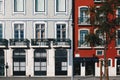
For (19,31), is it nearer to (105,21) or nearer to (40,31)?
(40,31)

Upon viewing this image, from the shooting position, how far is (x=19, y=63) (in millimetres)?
65562

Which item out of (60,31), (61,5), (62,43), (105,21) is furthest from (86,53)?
(105,21)

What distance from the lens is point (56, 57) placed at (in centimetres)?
6562

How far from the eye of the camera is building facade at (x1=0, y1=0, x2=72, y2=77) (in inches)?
2576

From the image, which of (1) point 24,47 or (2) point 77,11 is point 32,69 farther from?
(2) point 77,11

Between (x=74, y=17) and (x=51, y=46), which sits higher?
(x=74, y=17)

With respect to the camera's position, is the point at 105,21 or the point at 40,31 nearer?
the point at 105,21

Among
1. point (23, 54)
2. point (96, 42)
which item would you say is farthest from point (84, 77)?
point (96, 42)

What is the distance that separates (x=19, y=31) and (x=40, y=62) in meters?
5.37

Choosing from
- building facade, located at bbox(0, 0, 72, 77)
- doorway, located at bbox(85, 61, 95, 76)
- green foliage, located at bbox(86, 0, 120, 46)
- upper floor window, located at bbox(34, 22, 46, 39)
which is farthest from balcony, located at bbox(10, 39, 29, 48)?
green foliage, located at bbox(86, 0, 120, 46)

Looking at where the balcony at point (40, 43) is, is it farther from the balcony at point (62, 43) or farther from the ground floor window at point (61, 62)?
the ground floor window at point (61, 62)

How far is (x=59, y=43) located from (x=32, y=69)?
5.29 meters

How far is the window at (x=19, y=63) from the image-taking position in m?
65.5

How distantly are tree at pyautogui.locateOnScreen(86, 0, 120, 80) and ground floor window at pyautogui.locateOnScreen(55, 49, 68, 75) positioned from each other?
69.4 feet
